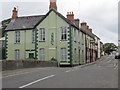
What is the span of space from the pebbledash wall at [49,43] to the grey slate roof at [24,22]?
94cm

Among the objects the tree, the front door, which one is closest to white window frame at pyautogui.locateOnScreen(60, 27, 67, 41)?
the front door

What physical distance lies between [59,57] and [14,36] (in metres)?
9.98

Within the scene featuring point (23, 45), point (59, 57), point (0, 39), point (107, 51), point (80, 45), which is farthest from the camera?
point (107, 51)

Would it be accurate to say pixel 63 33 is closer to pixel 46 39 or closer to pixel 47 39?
pixel 47 39

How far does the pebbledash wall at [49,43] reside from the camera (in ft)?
117

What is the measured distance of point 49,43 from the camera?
36781mm

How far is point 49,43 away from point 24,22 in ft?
25.4

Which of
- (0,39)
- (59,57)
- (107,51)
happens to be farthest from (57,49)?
(107,51)

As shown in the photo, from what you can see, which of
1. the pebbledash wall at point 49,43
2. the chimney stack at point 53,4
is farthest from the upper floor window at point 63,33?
the chimney stack at point 53,4

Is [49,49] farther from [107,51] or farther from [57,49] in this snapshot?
[107,51]

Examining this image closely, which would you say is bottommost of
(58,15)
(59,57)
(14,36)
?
(59,57)

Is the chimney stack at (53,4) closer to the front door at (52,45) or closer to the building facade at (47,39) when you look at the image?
the building facade at (47,39)

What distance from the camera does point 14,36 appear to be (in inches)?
1571

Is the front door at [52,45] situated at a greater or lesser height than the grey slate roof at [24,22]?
lesser
